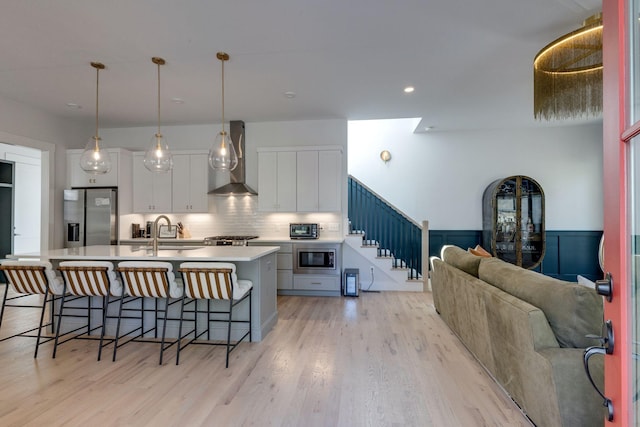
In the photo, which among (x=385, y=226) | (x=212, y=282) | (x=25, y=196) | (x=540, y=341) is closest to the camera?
(x=540, y=341)

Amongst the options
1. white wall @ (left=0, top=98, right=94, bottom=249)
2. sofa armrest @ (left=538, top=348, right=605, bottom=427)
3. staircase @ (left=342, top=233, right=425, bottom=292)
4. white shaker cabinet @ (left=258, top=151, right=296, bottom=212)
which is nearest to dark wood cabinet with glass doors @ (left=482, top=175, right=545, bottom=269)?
staircase @ (left=342, top=233, right=425, bottom=292)

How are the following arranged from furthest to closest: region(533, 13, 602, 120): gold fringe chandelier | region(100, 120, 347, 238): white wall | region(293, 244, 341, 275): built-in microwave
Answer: region(100, 120, 347, 238): white wall, region(293, 244, 341, 275): built-in microwave, region(533, 13, 602, 120): gold fringe chandelier

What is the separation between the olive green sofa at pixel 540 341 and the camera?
5.62 ft

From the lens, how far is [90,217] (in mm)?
5453

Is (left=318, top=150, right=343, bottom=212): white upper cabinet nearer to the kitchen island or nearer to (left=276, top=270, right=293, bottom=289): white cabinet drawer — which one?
(left=276, top=270, right=293, bottom=289): white cabinet drawer

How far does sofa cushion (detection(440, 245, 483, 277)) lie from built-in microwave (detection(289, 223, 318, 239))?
221 centimetres

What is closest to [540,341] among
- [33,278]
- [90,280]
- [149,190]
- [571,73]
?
[571,73]

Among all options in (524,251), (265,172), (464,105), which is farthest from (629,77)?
(524,251)

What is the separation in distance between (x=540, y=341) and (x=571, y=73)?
222 cm

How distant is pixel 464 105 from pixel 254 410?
4919 mm

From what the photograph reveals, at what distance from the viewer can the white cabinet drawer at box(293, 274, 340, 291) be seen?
5.25m

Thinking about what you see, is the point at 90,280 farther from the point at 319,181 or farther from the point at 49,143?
the point at 49,143

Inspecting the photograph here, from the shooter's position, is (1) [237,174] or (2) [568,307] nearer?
(2) [568,307]

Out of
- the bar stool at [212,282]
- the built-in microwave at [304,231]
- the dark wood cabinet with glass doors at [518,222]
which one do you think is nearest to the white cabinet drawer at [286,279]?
the built-in microwave at [304,231]
